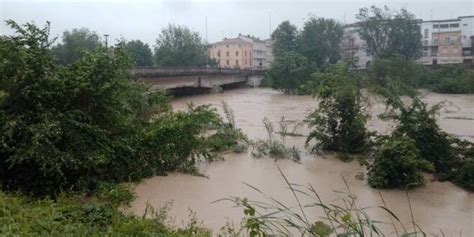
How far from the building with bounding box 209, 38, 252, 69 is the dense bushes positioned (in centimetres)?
7995

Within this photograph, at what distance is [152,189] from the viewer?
9.71 metres

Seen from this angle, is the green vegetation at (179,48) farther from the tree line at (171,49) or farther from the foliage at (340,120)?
the foliage at (340,120)

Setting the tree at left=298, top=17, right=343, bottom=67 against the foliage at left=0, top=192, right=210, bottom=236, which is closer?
the foliage at left=0, top=192, right=210, bottom=236

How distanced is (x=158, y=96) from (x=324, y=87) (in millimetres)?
5679

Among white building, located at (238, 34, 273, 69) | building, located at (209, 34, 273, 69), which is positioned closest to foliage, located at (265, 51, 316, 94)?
building, located at (209, 34, 273, 69)

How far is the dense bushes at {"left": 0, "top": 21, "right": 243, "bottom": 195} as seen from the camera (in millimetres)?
8188

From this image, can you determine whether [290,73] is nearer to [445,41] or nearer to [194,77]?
[194,77]

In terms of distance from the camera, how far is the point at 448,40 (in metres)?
71.4

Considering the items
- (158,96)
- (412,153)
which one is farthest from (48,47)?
(412,153)

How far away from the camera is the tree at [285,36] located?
68438mm

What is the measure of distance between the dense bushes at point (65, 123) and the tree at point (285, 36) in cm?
5983

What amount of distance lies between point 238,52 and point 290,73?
4724 cm

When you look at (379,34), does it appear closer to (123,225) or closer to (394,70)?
(394,70)

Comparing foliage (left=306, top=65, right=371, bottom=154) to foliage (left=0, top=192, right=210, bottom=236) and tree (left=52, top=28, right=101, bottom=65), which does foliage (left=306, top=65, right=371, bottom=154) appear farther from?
tree (left=52, top=28, right=101, bottom=65)
